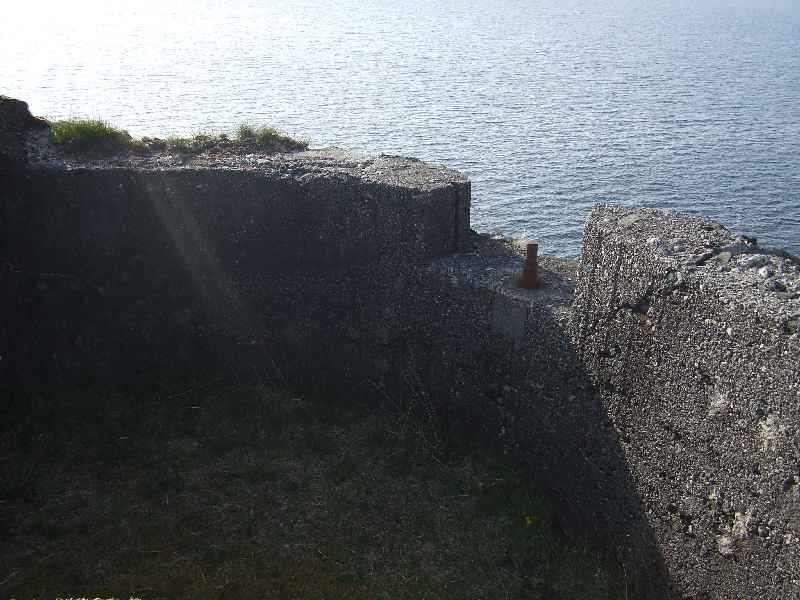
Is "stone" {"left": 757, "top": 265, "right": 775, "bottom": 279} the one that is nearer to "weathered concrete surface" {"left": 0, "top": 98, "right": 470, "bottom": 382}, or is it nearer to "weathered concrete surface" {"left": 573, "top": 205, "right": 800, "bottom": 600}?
"weathered concrete surface" {"left": 573, "top": 205, "right": 800, "bottom": 600}

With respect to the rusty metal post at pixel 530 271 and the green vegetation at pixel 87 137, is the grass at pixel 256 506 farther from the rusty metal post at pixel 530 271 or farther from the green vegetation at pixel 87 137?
the green vegetation at pixel 87 137

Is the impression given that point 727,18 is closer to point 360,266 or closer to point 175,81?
point 175,81

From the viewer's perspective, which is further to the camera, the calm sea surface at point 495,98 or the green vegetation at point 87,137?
the calm sea surface at point 495,98

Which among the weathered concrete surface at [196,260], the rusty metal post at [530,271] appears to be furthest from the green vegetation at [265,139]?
the rusty metal post at [530,271]

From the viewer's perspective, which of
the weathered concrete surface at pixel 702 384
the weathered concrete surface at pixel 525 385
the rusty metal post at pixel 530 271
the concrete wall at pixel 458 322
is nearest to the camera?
the weathered concrete surface at pixel 702 384

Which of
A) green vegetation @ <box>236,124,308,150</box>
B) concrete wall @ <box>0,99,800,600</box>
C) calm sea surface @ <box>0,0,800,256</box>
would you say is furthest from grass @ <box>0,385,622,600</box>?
calm sea surface @ <box>0,0,800,256</box>

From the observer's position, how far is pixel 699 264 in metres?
6.20

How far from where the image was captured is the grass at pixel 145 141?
9664mm

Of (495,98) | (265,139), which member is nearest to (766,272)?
(265,139)

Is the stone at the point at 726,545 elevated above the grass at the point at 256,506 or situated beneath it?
elevated above

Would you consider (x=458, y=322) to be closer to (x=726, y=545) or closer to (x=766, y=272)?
(x=766, y=272)

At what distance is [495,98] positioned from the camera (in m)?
38.3

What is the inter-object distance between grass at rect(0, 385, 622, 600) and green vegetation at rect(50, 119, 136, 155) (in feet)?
8.95

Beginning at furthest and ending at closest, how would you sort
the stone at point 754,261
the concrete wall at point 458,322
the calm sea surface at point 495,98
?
the calm sea surface at point 495,98
the stone at point 754,261
the concrete wall at point 458,322
